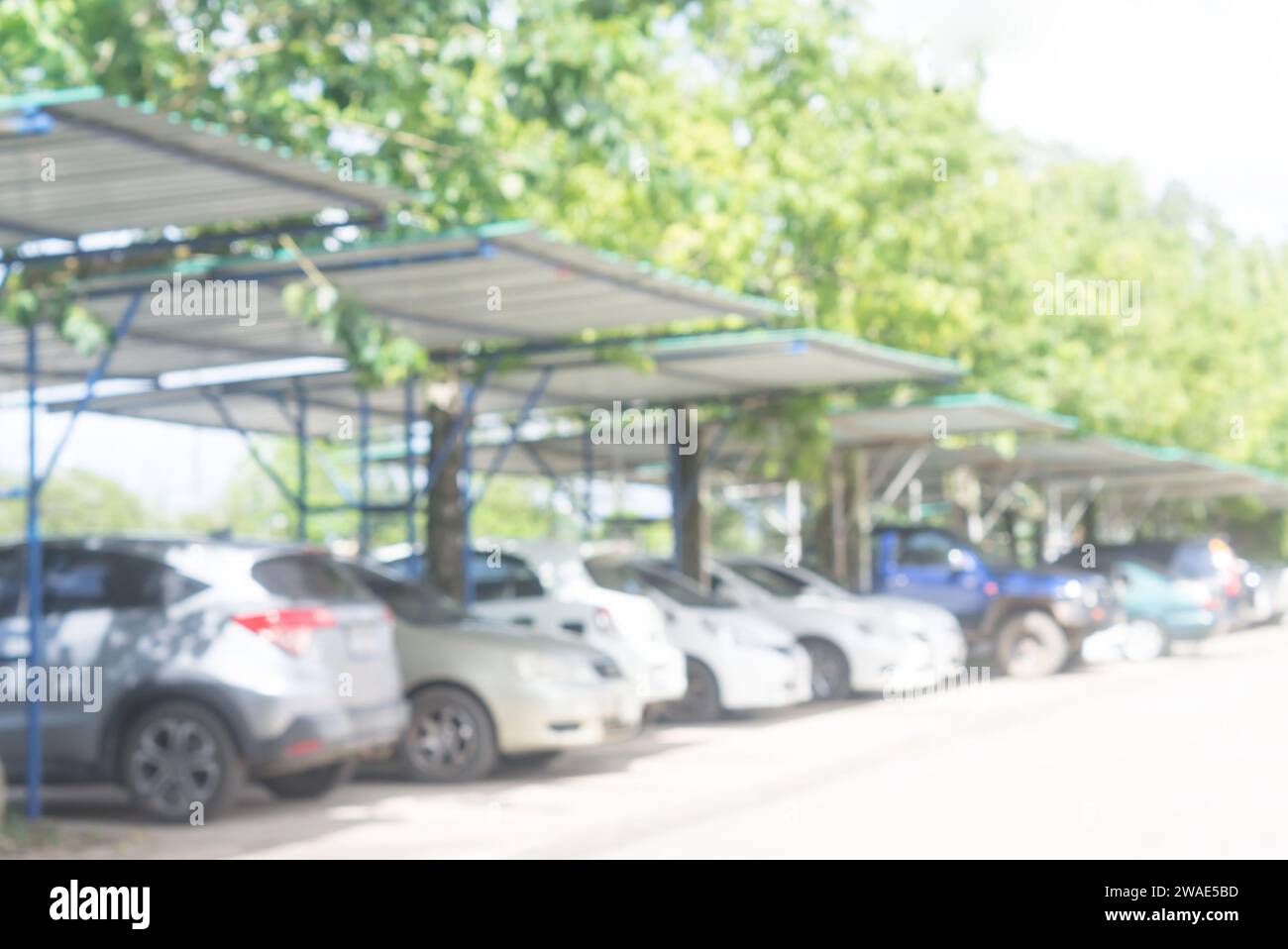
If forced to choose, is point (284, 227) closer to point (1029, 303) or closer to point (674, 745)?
point (674, 745)

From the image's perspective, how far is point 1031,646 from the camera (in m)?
25.2

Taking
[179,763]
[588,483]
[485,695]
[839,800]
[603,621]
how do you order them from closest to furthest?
[179,763] < [839,800] < [485,695] < [603,621] < [588,483]

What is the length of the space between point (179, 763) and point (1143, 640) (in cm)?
1966

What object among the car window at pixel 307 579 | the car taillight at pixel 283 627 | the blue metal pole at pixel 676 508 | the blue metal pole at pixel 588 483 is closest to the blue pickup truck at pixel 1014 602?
the blue metal pole at pixel 676 508

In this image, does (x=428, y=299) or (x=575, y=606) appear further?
(x=575, y=606)

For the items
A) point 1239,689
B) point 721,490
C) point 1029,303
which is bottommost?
point 1239,689

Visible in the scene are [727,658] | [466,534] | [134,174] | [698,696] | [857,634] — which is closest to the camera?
[134,174]

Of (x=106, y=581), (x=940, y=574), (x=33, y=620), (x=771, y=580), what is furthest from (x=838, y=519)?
(x=33, y=620)

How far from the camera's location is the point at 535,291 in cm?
1462

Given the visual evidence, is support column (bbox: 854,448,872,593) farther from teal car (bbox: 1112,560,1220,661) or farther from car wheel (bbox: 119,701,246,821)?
car wheel (bbox: 119,701,246,821)

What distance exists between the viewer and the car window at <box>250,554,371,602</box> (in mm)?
11898

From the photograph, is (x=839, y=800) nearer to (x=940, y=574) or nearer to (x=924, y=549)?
(x=940, y=574)

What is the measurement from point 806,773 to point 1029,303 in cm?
1800
